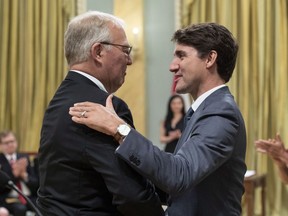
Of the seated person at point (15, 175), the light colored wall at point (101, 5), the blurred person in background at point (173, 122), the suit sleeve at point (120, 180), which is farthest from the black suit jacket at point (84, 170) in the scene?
the light colored wall at point (101, 5)

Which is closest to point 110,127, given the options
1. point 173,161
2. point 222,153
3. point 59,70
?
point 173,161

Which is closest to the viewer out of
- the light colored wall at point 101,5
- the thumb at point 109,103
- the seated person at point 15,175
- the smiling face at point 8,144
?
the thumb at point 109,103

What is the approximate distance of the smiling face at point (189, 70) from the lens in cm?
201

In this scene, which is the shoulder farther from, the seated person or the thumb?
the seated person

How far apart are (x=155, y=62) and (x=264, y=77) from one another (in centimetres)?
143

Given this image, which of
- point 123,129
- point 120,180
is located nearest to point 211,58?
point 123,129

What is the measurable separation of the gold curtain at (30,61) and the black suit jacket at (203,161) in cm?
590

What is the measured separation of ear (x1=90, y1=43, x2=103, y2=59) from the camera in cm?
196

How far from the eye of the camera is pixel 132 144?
5.74 feet

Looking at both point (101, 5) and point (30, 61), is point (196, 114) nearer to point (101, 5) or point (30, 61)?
point (101, 5)

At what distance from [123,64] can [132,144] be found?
41 cm

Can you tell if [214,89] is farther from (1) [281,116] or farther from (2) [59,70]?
(2) [59,70]

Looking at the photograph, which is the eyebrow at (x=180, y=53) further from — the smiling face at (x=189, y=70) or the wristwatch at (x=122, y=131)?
the wristwatch at (x=122, y=131)

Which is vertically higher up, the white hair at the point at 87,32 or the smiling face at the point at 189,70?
the white hair at the point at 87,32
